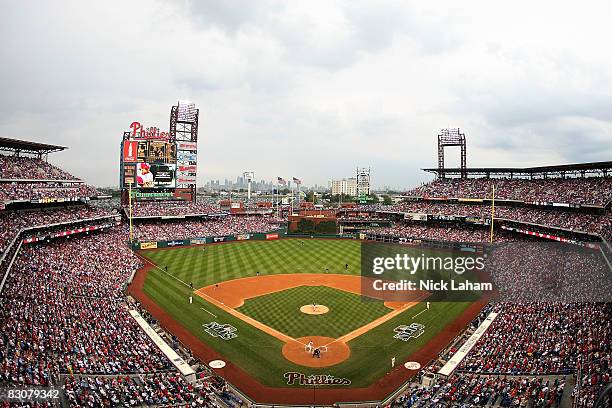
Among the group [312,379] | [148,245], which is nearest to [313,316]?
[312,379]

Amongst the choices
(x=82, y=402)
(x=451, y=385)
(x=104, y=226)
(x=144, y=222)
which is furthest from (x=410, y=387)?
(x=144, y=222)

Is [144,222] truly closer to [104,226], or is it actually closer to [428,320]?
[104,226]

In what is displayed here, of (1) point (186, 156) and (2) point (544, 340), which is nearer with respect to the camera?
(2) point (544, 340)

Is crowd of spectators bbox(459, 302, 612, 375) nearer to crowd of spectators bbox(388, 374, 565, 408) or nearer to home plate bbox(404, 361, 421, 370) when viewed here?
crowd of spectators bbox(388, 374, 565, 408)

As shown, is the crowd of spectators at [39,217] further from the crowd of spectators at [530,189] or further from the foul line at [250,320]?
the crowd of spectators at [530,189]

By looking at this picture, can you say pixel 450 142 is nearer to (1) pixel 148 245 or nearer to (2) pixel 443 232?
(2) pixel 443 232

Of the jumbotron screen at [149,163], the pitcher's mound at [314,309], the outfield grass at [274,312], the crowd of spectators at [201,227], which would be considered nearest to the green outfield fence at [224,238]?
the crowd of spectators at [201,227]

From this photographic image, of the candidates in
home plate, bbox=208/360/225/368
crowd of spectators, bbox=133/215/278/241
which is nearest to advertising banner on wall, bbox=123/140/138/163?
crowd of spectators, bbox=133/215/278/241
